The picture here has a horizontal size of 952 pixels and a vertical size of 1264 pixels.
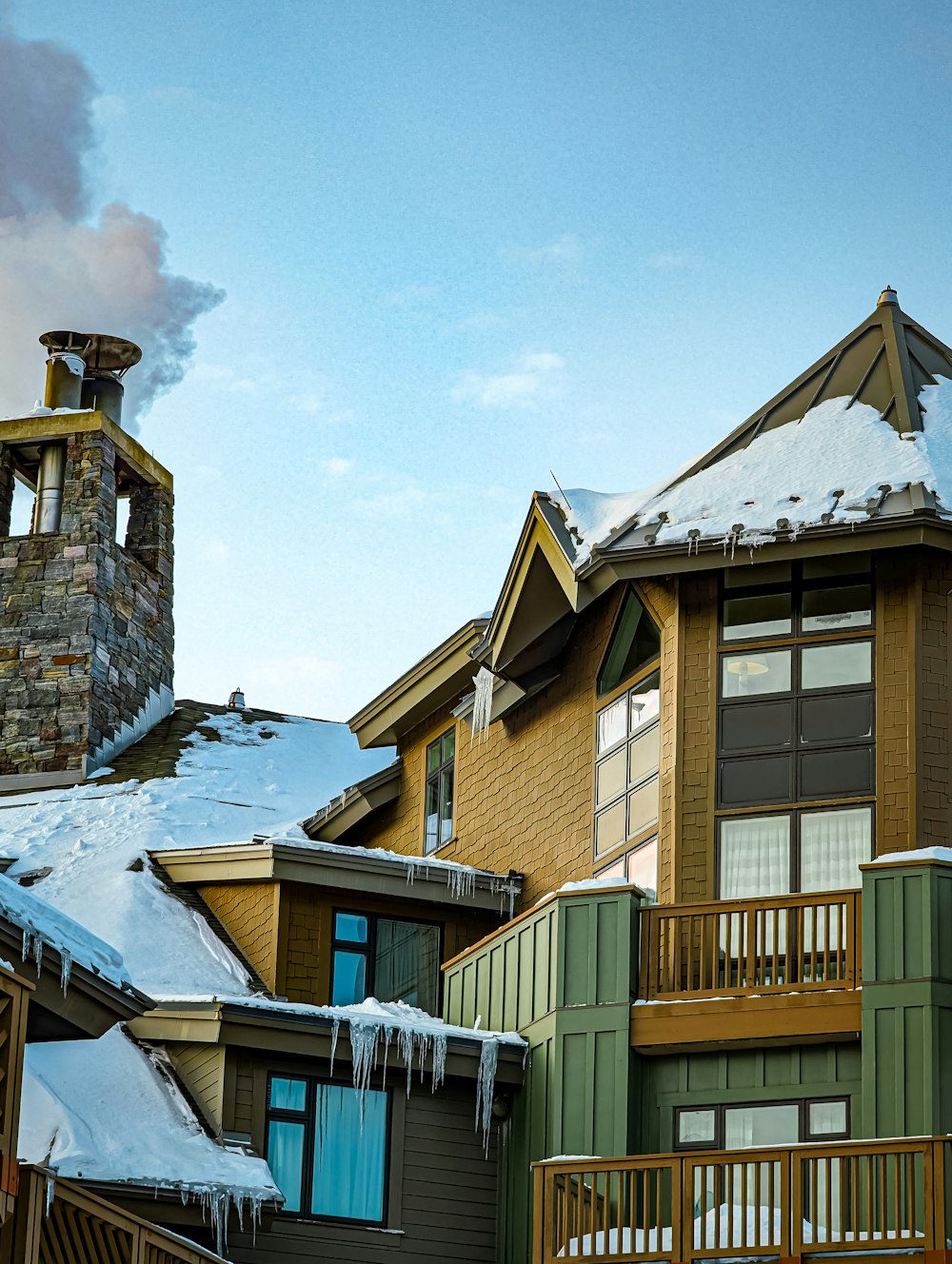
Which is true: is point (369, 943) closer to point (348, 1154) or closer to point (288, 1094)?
point (288, 1094)

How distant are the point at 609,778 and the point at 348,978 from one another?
3751 millimetres

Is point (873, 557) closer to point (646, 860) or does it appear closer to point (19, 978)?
point (646, 860)

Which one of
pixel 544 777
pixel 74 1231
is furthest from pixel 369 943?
pixel 74 1231

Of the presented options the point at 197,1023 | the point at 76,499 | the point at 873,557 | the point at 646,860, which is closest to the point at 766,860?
the point at 646,860

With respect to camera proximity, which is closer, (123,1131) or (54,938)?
(54,938)

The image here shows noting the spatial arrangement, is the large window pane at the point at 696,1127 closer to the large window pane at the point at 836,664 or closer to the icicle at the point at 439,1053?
the icicle at the point at 439,1053

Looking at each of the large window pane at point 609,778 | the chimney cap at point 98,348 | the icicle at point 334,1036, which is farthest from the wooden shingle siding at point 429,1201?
the chimney cap at point 98,348

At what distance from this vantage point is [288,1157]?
64.2 feet

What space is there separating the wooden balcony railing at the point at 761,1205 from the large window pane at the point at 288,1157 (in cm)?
297

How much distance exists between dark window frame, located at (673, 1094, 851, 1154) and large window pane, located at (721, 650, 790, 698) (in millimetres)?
3685

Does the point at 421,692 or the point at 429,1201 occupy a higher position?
the point at 421,692

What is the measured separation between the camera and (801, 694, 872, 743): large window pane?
63.9ft

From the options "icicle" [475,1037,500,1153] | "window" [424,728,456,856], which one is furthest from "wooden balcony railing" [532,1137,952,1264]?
"window" [424,728,456,856]

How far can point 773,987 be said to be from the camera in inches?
719
